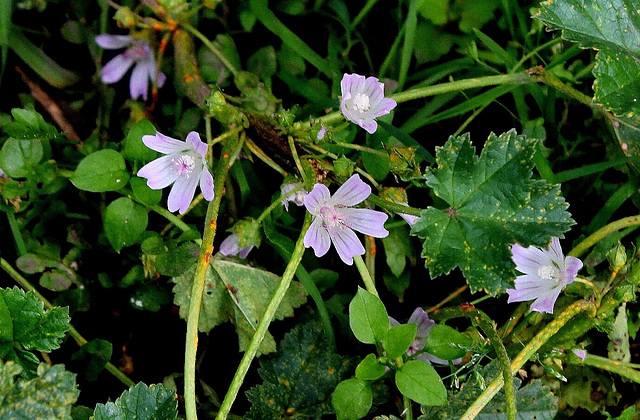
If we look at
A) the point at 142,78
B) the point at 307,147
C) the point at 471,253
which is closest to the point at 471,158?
the point at 471,253

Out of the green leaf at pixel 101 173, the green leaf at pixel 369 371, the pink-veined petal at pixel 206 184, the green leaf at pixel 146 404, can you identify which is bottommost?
the green leaf at pixel 146 404

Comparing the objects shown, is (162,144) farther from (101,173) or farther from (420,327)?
(420,327)

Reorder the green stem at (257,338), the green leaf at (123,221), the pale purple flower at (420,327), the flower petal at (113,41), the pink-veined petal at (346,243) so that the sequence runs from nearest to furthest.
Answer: the green stem at (257,338)
the pink-veined petal at (346,243)
the green leaf at (123,221)
the pale purple flower at (420,327)
the flower petal at (113,41)

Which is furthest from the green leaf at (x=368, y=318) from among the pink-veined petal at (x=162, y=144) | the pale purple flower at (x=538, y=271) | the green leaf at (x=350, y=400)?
the pink-veined petal at (x=162, y=144)

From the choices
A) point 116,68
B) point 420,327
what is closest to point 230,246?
point 420,327

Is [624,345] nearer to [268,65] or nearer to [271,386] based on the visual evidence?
[271,386]

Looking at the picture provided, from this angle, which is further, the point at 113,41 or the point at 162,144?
the point at 113,41

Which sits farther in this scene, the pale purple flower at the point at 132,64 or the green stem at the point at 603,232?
the pale purple flower at the point at 132,64

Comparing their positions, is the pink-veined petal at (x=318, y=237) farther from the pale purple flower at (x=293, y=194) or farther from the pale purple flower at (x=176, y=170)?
the pale purple flower at (x=176, y=170)
